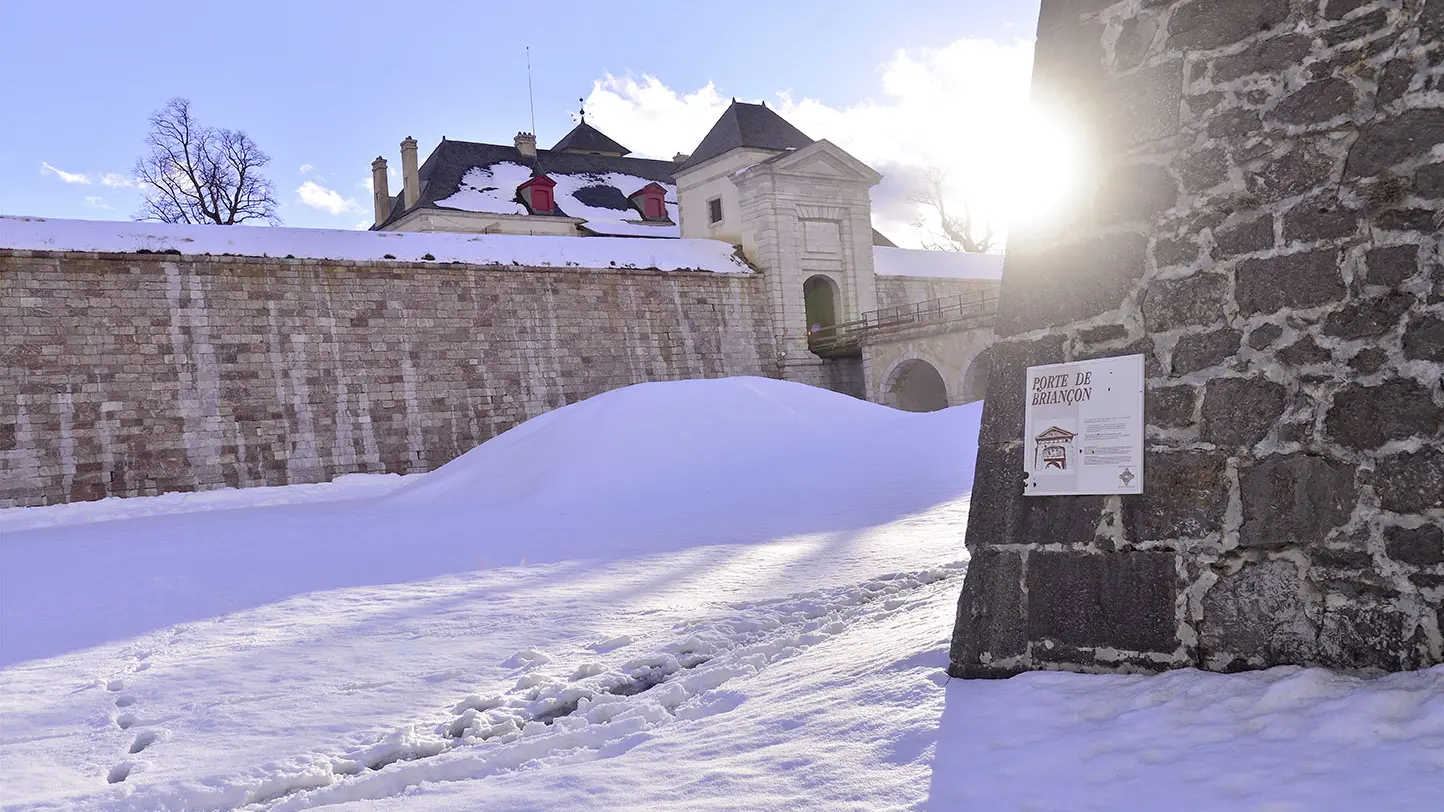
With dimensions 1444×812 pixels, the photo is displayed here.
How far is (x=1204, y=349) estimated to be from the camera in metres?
3.33

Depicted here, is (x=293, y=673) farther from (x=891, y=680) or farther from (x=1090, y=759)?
(x=1090, y=759)

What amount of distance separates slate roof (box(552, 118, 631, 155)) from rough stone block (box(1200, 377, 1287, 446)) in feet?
132

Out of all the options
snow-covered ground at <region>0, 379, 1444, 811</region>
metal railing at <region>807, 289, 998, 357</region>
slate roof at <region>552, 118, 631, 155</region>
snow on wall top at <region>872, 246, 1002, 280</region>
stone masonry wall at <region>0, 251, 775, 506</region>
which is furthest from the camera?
slate roof at <region>552, 118, 631, 155</region>

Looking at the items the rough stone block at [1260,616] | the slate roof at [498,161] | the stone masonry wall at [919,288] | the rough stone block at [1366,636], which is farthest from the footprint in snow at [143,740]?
the slate roof at [498,161]

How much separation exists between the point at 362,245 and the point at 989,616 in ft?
69.3

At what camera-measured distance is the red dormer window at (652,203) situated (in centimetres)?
3784

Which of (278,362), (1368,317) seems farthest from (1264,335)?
(278,362)

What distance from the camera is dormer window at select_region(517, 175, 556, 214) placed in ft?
116

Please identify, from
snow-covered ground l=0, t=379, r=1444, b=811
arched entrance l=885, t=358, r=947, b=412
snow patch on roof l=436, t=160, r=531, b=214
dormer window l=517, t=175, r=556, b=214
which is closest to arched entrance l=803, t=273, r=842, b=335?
arched entrance l=885, t=358, r=947, b=412

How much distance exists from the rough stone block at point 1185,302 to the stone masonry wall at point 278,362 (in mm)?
19209

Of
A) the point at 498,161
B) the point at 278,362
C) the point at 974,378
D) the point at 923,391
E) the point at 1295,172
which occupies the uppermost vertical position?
the point at 498,161

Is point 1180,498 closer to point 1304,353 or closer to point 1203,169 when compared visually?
point 1304,353

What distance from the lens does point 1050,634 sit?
3.56 metres

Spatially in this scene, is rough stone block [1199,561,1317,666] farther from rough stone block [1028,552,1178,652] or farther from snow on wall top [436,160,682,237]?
snow on wall top [436,160,682,237]
